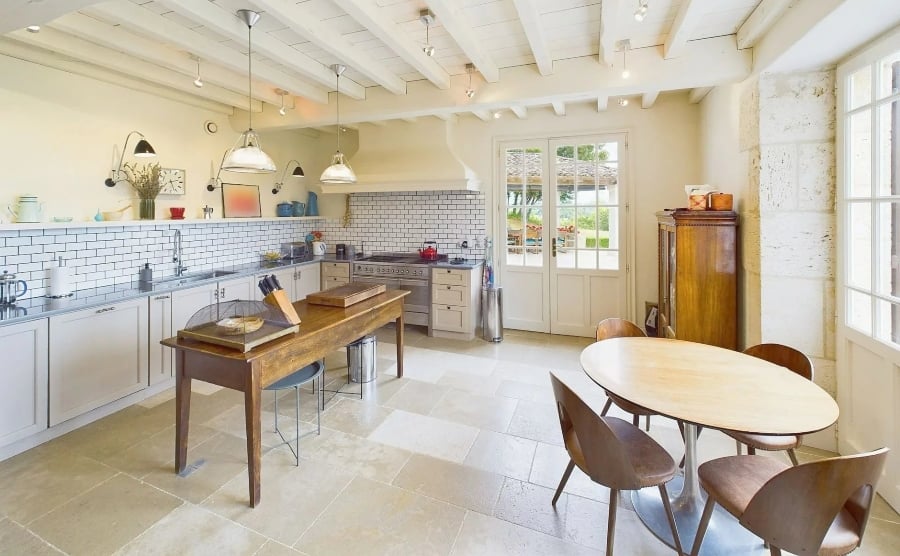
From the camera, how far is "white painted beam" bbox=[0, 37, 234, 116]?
10.2 ft

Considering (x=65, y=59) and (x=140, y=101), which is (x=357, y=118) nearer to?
(x=140, y=101)

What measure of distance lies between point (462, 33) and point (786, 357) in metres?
2.81

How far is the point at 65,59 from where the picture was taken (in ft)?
11.1

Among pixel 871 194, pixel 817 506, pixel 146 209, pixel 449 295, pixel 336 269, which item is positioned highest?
pixel 146 209

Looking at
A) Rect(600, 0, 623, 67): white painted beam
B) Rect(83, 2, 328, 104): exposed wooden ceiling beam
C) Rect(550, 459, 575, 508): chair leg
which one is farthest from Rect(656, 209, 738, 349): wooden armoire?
Rect(83, 2, 328, 104): exposed wooden ceiling beam

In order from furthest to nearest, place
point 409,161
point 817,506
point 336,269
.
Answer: point 336,269 < point 409,161 < point 817,506

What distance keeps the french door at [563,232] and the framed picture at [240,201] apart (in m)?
3.18

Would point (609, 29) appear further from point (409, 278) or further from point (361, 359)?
point (409, 278)

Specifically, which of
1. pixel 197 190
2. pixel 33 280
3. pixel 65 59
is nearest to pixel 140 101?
pixel 65 59

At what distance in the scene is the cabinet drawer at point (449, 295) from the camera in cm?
509

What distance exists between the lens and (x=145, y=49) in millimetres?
3172

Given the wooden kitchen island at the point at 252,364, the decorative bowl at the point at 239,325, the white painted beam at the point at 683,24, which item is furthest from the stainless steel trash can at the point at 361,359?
the white painted beam at the point at 683,24

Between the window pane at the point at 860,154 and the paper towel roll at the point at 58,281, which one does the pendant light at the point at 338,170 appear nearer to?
the paper towel roll at the point at 58,281

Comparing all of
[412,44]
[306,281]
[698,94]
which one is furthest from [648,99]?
[306,281]
